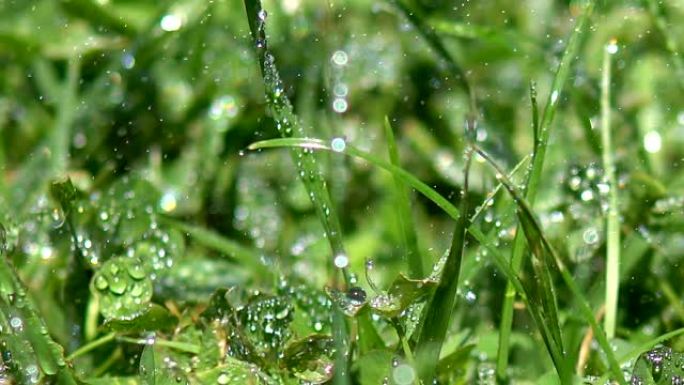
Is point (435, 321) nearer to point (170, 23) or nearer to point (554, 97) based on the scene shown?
point (554, 97)

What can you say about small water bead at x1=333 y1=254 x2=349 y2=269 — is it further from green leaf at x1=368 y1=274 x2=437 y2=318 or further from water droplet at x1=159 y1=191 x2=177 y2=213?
water droplet at x1=159 y1=191 x2=177 y2=213

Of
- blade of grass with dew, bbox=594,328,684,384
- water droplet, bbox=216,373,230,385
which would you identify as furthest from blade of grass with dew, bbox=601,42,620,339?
water droplet, bbox=216,373,230,385

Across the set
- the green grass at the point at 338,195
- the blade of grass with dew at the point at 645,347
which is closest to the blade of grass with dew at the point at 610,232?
the green grass at the point at 338,195

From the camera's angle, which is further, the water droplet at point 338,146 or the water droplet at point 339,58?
the water droplet at point 339,58

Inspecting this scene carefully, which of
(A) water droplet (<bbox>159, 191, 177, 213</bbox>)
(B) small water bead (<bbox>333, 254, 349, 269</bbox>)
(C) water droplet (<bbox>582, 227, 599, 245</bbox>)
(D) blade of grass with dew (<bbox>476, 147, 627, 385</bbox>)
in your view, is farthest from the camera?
(A) water droplet (<bbox>159, 191, 177, 213</bbox>)

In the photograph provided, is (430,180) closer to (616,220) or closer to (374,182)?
(374,182)

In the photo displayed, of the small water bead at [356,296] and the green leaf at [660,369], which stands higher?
the small water bead at [356,296]

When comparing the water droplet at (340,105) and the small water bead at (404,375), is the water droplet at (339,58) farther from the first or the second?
the small water bead at (404,375)

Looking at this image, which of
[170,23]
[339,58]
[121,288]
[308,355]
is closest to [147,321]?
[121,288]
